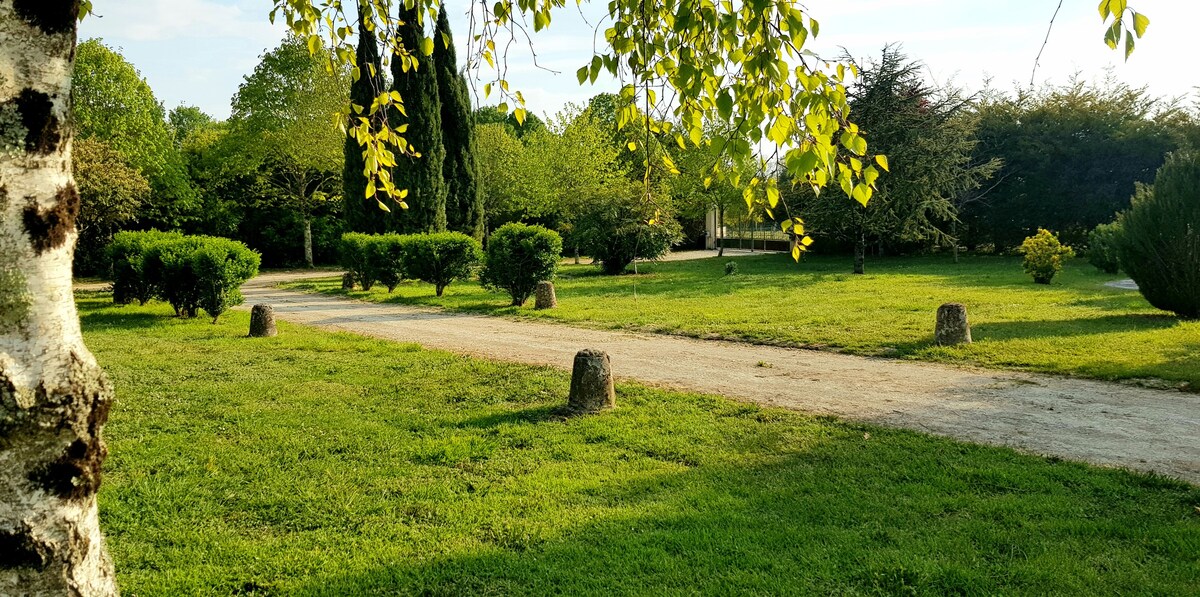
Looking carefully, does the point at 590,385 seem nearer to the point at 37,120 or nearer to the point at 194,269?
the point at 37,120

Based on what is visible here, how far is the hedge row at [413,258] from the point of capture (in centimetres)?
1728

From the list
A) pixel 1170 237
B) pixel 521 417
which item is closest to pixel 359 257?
pixel 521 417

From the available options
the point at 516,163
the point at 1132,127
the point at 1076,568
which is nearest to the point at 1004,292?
the point at 1076,568

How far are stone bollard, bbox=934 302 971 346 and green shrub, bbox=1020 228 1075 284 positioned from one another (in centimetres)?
1048

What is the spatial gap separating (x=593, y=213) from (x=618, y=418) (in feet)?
59.3

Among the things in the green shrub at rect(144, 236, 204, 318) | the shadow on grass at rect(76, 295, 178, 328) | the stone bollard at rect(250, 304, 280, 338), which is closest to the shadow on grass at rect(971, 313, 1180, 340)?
the stone bollard at rect(250, 304, 280, 338)

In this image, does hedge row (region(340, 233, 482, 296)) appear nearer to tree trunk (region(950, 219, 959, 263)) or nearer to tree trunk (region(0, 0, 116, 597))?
tree trunk (region(0, 0, 116, 597))

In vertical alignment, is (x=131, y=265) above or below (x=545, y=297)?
above

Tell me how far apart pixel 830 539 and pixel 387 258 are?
1558 cm

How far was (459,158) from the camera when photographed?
2808 centimetres

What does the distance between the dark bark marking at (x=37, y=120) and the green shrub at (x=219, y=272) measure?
36.7 ft

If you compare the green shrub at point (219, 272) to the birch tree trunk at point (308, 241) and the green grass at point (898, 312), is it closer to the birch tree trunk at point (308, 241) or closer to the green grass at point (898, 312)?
the green grass at point (898, 312)

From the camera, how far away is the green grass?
28.8 ft

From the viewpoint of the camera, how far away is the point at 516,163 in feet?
117
